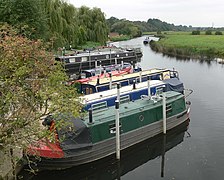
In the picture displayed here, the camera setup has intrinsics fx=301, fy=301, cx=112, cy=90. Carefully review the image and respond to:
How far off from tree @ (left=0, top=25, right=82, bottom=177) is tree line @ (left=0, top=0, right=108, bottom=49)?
191 cm

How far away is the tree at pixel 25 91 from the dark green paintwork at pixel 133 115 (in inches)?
238

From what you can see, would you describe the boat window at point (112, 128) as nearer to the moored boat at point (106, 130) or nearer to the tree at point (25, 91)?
the moored boat at point (106, 130)

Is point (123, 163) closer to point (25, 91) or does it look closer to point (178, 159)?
point (178, 159)

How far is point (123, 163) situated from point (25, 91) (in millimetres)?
8645

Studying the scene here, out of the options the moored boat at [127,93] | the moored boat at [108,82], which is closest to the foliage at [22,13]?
the moored boat at [108,82]

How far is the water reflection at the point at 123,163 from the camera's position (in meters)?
13.5

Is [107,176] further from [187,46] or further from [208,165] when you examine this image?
[187,46]

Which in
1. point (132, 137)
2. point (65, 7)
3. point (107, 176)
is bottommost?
point (107, 176)

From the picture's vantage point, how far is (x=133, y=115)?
51.5 feet

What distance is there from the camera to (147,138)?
16750 millimetres

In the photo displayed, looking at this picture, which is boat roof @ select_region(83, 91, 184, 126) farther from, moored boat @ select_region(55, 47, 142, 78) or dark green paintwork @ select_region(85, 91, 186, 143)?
moored boat @ select_region(55, 47, 142, 78)

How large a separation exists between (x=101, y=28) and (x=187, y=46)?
18117 mm

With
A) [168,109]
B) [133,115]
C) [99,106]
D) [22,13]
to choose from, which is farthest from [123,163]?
[22,13]

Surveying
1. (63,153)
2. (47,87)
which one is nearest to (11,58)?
(47,87)
